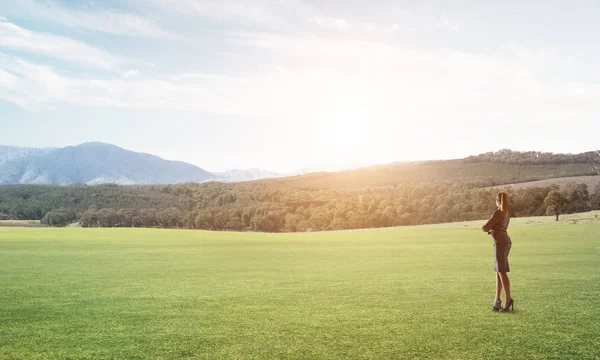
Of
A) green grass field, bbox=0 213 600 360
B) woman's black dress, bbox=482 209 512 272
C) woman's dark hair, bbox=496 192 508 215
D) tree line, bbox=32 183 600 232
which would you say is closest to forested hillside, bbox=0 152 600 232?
tree line, bbox=32 183 600 232

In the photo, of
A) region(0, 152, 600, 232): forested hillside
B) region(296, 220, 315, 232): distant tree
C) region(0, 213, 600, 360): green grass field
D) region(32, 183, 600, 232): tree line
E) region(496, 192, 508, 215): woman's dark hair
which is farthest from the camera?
region(296, 220, 315, 232): distant tree

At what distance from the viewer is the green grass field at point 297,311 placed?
9.88 meters

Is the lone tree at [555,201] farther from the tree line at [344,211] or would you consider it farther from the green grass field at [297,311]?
the green grass field at [297,311]

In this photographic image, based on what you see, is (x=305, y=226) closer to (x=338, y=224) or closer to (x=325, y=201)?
(x=338, y=224)

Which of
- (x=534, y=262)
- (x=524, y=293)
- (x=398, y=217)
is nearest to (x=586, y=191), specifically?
(x=398, y=217)

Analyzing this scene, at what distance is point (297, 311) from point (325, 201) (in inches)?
5216

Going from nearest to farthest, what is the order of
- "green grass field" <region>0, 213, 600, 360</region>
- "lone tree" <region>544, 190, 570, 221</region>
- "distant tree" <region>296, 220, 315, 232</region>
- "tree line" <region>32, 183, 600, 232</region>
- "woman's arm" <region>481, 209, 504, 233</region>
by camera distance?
1. "green grass field" <region>0, 213, 600, 360</region>
2. "woman's arm" <region>481, 209, 504, 233</region>
3. "lone tree" <region>544, 190, 570, 221</region>
4. "tree line" <region>32, 183, 600, 232</region>
5. "distant tree" <region>296, 220, 315, 232</region>

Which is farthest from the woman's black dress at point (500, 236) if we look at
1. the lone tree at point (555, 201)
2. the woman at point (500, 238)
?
the lone tree at point (555, 201)

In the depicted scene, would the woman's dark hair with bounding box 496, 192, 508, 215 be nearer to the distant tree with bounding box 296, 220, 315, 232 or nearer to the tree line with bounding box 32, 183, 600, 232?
the tree line with bounding box 32, 183, 600, 232

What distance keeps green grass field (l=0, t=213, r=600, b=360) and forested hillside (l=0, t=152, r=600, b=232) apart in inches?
2386

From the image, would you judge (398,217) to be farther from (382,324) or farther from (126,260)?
(382,324)

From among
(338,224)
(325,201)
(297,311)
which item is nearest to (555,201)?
(338,224)

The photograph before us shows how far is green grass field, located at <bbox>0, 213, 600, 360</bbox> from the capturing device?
32.4ft

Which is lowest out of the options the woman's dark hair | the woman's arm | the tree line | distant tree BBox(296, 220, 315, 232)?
distant tree BBox(296, 220, 315, 232)
